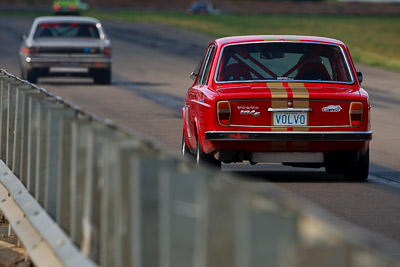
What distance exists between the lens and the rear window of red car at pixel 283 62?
490 inches

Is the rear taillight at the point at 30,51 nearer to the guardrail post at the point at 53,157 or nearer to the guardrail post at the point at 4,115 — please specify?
the guardrail post at the point at 4,115

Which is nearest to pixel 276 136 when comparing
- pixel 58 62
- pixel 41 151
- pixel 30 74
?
pixel 41 151

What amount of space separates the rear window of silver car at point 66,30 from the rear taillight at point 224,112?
59.4 ft

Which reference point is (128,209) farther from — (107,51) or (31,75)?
(31,75)

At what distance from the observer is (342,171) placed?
12766 millimetres

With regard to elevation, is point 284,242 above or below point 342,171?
above

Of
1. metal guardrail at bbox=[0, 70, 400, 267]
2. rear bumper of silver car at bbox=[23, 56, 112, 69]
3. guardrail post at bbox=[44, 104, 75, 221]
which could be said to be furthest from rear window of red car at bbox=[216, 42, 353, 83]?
rear bumper of silver car at bbox=[23, 56, 112, 69]

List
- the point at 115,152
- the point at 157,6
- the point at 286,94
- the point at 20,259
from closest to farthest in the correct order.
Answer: the point at 115,152, the point at 20,259, the point at 286,94, the point at 157,6

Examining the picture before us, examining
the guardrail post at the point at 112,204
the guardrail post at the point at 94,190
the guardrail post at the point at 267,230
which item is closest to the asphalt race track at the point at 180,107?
the guardrail post at the point at 94,190

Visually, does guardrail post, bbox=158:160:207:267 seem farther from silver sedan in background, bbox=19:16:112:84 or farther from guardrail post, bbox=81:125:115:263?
silver sedan in background, bbox=19:16:112:84

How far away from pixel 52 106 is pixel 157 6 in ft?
401

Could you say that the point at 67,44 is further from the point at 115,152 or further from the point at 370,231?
the point at 115,152

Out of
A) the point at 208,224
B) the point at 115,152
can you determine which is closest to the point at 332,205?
the point at 115,152

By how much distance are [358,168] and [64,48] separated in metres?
17.3
